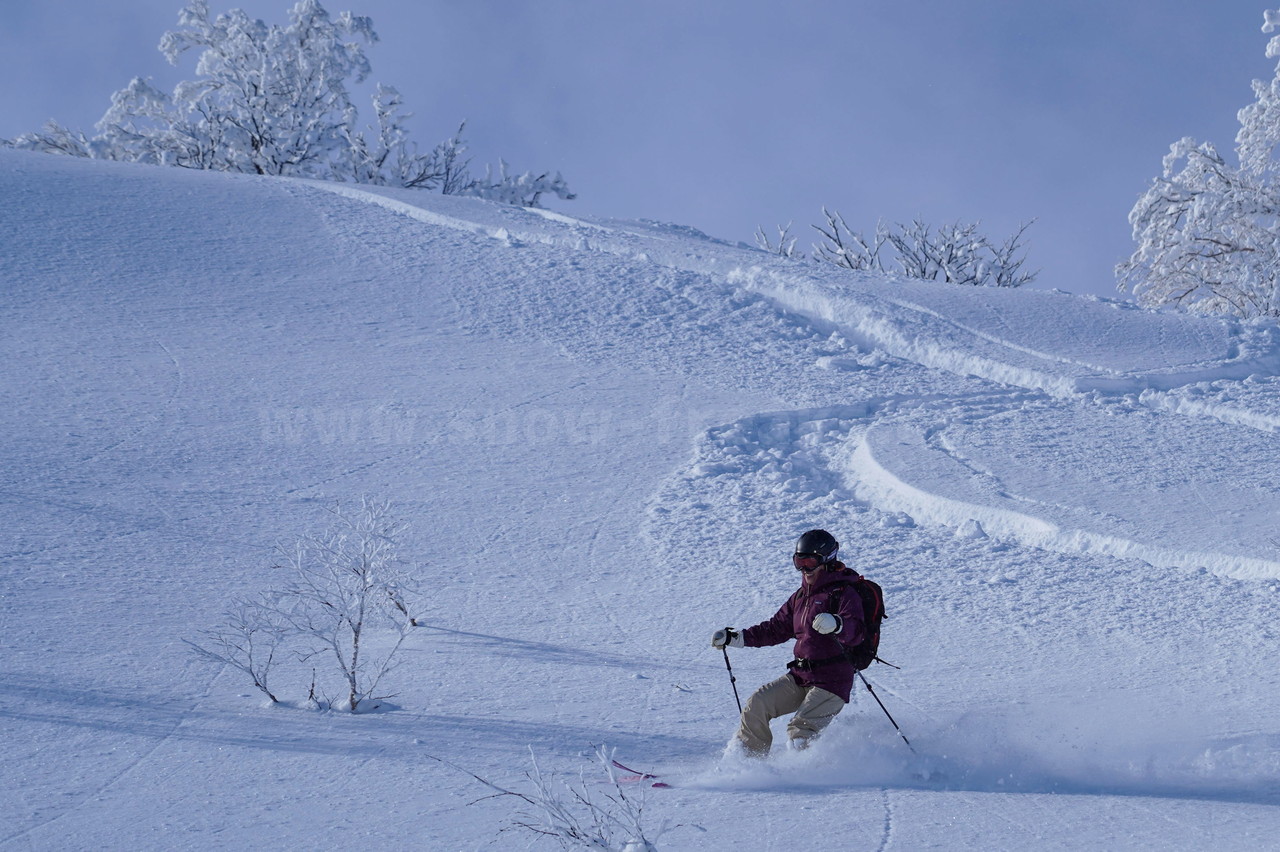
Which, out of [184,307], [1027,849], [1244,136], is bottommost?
[1027,849]

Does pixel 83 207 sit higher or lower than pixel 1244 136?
lower

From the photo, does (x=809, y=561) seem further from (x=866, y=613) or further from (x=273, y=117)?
(x=273, y=117)

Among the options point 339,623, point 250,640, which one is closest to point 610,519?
point 339,623

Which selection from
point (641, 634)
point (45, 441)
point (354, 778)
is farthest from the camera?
point (45, 441)

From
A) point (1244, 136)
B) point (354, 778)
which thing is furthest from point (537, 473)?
point (1244, 136)

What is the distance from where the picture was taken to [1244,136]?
74.2ft

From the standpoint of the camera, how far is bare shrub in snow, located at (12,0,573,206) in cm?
2828

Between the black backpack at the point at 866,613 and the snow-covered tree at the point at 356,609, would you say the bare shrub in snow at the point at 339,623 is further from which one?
the black backpack at the point at 866,613

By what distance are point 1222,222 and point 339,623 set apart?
21.6 m

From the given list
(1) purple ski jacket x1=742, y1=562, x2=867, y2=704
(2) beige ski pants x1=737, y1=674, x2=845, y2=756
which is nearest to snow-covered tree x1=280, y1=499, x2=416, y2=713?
(2) beige ski pants x1=737, y1=674, x2=845, y2=756

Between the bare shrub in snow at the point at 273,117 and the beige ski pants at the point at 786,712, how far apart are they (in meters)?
26.5

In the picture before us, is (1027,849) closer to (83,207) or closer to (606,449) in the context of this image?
(606,449)

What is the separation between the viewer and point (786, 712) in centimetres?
450

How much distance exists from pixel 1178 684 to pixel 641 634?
2.81 m
